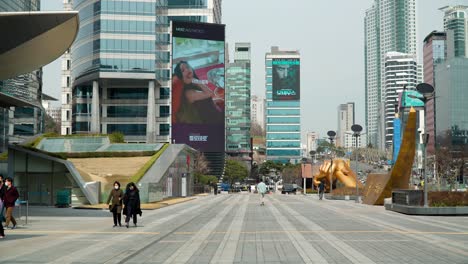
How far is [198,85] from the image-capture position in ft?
342

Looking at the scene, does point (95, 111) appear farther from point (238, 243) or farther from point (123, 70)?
point (238, 243)

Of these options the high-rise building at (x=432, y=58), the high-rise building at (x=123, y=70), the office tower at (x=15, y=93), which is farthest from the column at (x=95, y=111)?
the high-rise building at (x=432, y=58)

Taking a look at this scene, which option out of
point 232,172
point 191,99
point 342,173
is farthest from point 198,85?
point 342,173

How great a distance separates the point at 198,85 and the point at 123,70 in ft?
51.4

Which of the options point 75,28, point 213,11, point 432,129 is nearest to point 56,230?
point 75,28

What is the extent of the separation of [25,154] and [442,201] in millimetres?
24797

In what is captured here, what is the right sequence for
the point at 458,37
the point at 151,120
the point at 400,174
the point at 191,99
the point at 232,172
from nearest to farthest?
the point at 400,174, the point at 151,120, the point at 191,99, the point at 232,172, the point at 458,37

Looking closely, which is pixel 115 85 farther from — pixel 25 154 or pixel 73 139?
pixel 25 154

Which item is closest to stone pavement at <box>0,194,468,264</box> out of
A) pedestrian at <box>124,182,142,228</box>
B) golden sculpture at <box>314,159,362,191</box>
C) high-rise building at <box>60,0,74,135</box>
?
pedestrian at <box>124,182,142,228</box>

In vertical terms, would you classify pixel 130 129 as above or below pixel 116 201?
above

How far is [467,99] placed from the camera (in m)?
150

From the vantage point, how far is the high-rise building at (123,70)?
305ft

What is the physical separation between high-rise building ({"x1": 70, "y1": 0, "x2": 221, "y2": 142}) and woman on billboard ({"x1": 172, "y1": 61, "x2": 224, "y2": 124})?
9.08 feet

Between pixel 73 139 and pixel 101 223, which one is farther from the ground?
pixel 73 139
